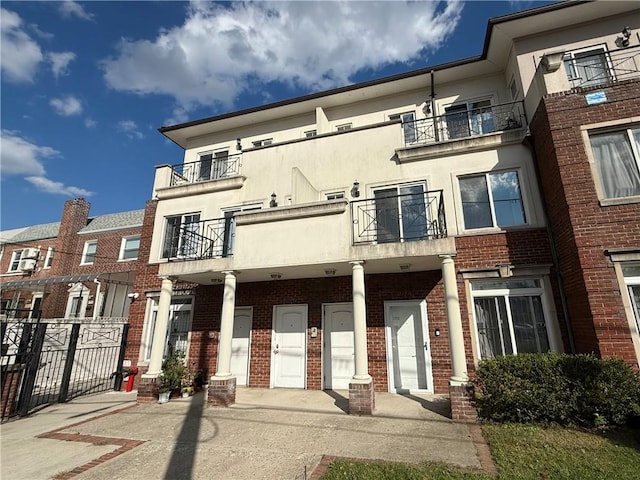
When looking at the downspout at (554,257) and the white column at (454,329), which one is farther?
the downspout at (554,257)

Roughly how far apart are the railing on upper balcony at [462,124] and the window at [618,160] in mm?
2609

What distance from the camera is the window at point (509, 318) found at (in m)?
7.66

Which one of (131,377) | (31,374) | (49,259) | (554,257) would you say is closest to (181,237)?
→ (131,377)

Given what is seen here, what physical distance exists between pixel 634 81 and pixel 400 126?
5.37 m

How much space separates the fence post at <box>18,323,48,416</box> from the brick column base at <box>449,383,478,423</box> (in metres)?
10.2

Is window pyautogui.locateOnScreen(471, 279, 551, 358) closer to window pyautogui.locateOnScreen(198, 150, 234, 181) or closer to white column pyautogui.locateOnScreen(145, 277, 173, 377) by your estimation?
white column pyautogui.locateOnScreen(145, 277, 173, 377)

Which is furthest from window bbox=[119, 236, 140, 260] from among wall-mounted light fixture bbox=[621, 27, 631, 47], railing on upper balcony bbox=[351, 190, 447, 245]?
wall-mounted light fixture bbox=[621, 27, 631, 47]

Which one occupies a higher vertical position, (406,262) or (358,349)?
(406,262)

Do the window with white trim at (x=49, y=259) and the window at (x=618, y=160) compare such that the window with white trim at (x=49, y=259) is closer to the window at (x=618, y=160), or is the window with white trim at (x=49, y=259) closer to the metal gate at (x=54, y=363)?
the metal gate at (x=54, y=363)

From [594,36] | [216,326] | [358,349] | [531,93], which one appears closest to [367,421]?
[358,349]

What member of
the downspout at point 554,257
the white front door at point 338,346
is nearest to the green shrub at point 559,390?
the downspout at point 554,257

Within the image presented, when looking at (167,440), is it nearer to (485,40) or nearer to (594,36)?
(485,40)

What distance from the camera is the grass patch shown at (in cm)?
398

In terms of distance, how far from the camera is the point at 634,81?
6980 millimetres
